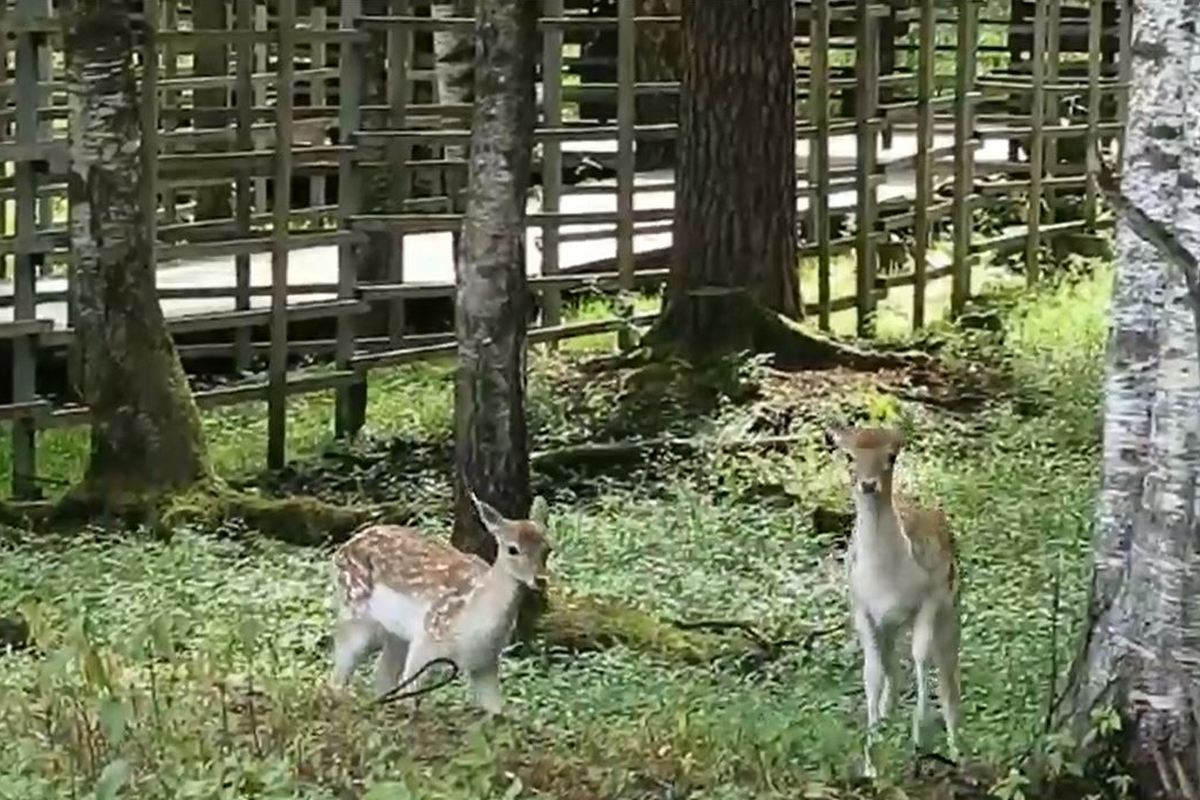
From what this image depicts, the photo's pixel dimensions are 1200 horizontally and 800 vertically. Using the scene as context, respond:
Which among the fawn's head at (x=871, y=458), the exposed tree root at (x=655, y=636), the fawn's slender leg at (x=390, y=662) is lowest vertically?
the exposed tree root at (x=655, y=636)

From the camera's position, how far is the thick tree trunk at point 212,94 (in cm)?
1527

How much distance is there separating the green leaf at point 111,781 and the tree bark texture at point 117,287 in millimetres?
4845

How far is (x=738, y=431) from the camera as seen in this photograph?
1184 centimetres

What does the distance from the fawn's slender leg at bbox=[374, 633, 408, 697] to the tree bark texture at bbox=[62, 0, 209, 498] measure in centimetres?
300

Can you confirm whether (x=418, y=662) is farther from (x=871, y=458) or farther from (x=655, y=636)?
(x=655, y=636)

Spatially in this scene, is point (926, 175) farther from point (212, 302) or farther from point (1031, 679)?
point (1031, 679)

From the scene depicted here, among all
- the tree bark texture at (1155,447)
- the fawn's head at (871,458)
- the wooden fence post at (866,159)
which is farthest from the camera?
the wooden fence post at (866,159)

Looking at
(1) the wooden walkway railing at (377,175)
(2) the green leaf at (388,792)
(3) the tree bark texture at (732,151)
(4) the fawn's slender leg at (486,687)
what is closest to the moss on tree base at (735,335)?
(3) the tree bark texture at (732,151)

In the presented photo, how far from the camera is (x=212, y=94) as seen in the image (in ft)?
55.0

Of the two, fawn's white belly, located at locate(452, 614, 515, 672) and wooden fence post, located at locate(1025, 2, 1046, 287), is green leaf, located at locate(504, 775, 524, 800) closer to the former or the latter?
fawn's white belly, located at locate(452, 614, 515, 672)

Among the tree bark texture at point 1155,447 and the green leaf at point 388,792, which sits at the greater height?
the tree bark texture at point 1155,447

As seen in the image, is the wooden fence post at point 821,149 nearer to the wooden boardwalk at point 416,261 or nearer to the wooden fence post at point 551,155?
the wooden boardwalk at point 416,261

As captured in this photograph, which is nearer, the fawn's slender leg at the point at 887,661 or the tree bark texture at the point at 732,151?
the fawn's slender leg at the point at 887,661

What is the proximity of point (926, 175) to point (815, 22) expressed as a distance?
6.57 feet
